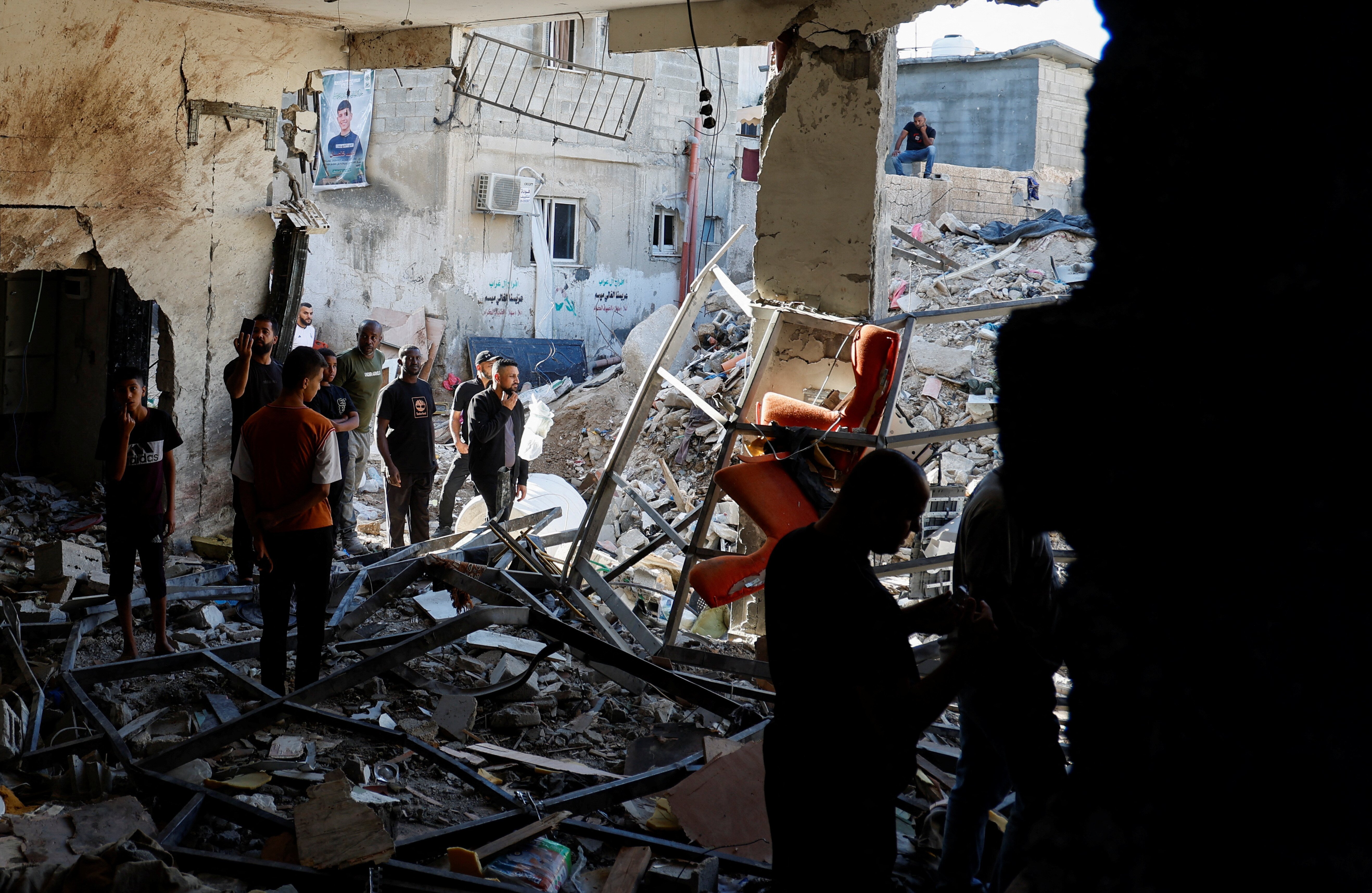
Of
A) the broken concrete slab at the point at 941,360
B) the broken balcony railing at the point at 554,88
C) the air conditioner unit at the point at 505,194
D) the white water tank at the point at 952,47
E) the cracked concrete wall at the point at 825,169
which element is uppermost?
the white water tank at the point at 952,47

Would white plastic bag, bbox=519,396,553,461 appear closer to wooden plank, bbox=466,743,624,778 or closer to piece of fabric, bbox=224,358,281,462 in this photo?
piece of fabric, bbox=224,358,281,462

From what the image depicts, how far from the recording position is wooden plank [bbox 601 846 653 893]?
3.42 m

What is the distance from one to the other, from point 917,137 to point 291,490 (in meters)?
13.8

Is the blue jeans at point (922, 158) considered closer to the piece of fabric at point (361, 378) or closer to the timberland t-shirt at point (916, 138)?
the timberland t-shirt at point (916, 138)

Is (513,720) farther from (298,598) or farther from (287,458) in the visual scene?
(287,458)

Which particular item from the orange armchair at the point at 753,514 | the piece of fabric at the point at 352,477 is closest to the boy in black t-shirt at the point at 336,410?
the piece of fabric at the point at 352,477

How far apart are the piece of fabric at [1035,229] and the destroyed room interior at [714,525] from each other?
3.99ft

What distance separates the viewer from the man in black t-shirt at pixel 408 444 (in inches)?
312

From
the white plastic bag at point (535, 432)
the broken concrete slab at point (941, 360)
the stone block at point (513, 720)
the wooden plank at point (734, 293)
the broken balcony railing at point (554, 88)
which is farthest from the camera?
the broken balcony railing at point (554, 88)

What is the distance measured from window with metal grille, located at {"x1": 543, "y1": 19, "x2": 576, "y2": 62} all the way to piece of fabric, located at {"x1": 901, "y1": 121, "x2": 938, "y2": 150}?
5.77 m

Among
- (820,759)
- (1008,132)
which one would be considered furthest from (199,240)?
(1008,132)

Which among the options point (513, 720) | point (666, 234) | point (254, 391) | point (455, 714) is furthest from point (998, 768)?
point (666, 234)

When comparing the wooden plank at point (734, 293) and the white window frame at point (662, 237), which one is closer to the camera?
the wooden plank at point (734, 293)

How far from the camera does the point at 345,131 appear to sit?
17078 millimetres
